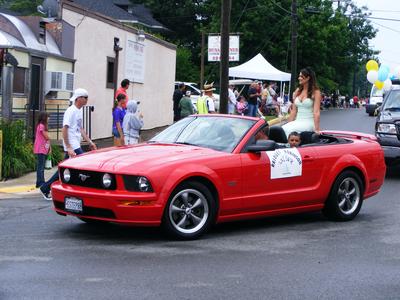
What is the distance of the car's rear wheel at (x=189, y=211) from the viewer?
732 centimetres

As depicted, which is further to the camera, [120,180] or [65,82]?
[65,82]

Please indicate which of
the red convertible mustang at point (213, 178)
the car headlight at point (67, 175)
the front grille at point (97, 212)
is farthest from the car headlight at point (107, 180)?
the car headlight at point (67, 175)

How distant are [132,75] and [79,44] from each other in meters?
4.17

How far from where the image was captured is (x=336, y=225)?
8836mm

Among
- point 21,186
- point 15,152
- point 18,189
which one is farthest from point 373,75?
point 18,189

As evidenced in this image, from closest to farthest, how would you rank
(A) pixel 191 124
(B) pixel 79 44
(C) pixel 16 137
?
1. (A) pixel 191 124
2. (C) pixel 16 137
3. (B) pixel 79 44

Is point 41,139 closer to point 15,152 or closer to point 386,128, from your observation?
point 15,152

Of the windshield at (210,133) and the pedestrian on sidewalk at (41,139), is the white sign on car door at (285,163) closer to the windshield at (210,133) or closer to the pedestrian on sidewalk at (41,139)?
the windshield at (210,133)

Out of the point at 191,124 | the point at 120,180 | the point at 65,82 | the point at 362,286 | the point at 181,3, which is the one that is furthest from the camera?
the point at 181,3

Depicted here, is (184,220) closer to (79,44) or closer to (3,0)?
(79,44)

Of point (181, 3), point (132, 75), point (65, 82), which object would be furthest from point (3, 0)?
point (65, 82)

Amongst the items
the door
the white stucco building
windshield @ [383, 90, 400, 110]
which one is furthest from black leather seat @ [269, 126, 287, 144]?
the white stucco building

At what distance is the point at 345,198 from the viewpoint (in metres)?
9.09

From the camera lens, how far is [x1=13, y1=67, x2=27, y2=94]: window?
49.8 ft
